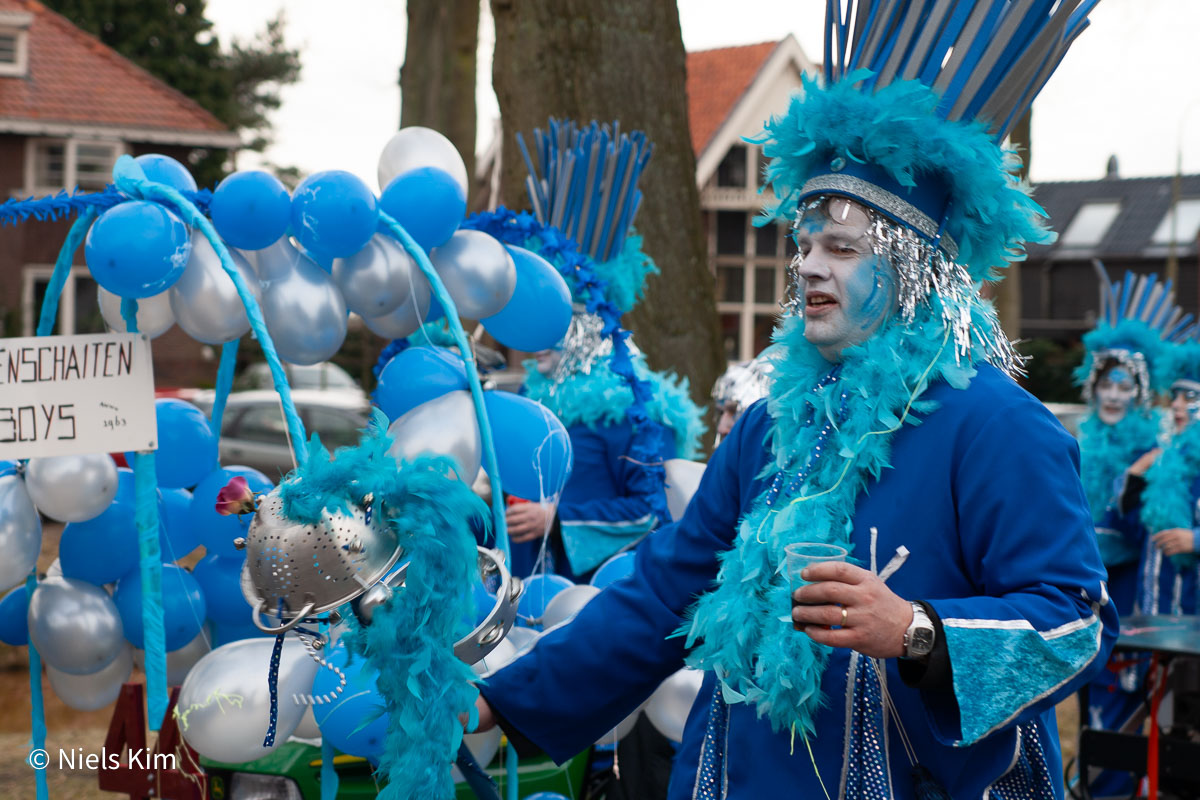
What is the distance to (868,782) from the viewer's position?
1764 mm

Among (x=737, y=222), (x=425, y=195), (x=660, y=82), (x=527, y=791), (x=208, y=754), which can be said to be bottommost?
(x=527, y=791)

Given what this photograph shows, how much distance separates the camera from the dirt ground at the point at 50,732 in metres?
4.92

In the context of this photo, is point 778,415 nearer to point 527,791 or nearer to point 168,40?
point 527,791

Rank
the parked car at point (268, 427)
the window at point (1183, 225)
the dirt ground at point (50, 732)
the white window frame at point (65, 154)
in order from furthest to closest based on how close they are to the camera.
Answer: the window at point (1183, 225)
the white window frame at point (65, 154)
the parked car at point (268, 427)
the dirt ground at point (50, 732)

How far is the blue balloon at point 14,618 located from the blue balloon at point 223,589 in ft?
1.47

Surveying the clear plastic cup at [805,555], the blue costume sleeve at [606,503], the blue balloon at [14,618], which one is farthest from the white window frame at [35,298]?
the clear plastic cup at [805,555]

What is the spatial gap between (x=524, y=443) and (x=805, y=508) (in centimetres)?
120

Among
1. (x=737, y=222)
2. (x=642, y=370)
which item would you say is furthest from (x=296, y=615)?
(x=737, y=222)

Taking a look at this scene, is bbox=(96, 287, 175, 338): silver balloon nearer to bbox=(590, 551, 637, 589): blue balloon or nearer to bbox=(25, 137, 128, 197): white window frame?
bbox=(590, 551, 637, 589): blue balloon

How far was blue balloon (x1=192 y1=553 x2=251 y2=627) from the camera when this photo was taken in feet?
10.0

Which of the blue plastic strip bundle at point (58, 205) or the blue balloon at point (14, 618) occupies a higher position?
the blue plastic strip bundle at point (58, 205)

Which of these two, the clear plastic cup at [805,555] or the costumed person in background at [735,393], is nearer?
the clear plastic cup at [805,555]

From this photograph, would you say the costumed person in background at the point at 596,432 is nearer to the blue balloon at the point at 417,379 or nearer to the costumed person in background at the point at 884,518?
the blue balloon at the point at 417,379

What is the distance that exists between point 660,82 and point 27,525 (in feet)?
11.7
